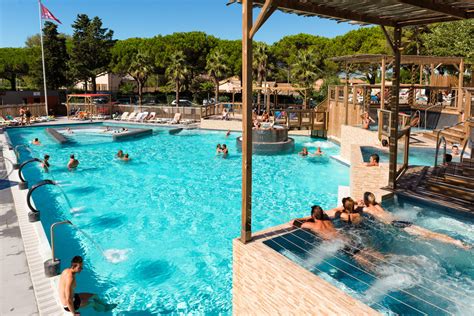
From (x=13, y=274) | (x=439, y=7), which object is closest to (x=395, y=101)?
(x=439, y=7)

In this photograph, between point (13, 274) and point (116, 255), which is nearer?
point (13, 274)

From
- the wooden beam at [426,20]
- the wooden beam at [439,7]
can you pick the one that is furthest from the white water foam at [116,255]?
the wooden beam at [426,20]

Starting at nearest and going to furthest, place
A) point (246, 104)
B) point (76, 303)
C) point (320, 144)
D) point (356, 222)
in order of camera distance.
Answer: point (246, 104)
point (76, 303)
point (356, 222)
point (320, 144)

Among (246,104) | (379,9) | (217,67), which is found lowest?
(246,104)

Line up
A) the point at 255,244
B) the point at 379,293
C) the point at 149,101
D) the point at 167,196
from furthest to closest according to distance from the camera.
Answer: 1. the point at 149,101
2. the point at 167,196
3. the point at 255,244
4. the point at 379,293

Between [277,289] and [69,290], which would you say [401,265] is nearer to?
[277,289]

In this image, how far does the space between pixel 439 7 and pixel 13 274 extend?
26.1ft

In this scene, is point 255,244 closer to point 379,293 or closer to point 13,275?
point 379,293

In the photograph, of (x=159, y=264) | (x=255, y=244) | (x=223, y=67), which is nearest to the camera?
(x=255, y=244)

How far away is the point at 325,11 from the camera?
583cm

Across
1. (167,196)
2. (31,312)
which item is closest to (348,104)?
(167,196)

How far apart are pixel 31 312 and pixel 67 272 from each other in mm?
659

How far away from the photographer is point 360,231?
243 inches

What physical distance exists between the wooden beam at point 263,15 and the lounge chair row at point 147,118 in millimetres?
26100
